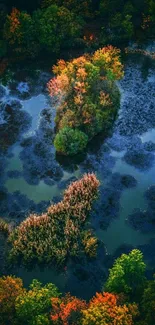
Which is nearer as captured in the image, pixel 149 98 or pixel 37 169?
pixel 37 169

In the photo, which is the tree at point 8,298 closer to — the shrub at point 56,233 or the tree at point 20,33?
the shrub at point 56,233

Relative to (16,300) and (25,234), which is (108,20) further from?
(16,300)

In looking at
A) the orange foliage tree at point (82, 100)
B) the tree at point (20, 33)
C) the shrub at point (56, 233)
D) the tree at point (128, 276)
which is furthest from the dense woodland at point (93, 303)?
the tree at point (20, 33)

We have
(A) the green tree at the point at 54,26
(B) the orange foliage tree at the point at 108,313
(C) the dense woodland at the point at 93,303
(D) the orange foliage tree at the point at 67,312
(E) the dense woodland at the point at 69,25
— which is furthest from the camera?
(E) the dense woodland at the point at 69,25

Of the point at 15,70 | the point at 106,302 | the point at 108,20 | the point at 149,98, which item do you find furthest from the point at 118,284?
the point at 108,20

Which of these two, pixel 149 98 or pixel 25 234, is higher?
pixel 149 98

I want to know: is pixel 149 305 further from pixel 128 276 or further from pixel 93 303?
pixel 93 303
